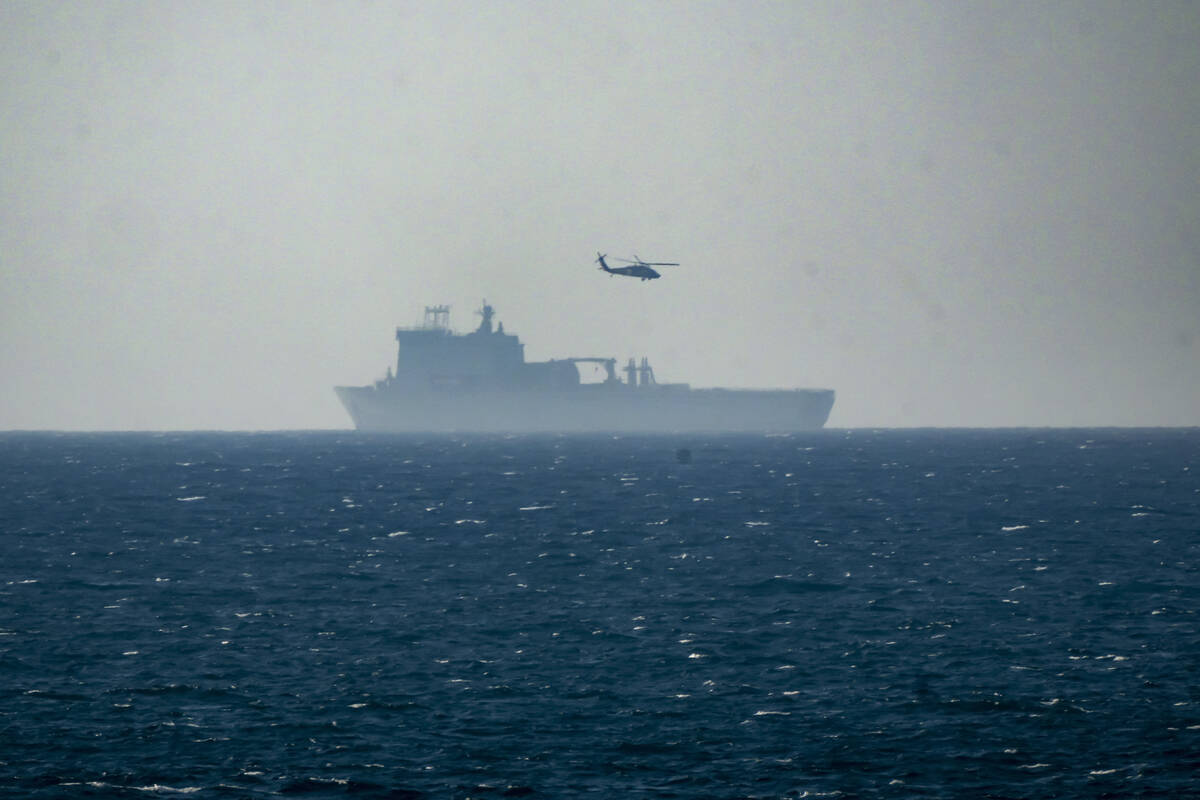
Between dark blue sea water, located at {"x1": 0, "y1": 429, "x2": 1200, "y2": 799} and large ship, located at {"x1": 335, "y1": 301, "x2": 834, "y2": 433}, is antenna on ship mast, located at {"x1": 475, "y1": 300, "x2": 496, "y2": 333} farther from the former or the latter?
dark blue sea water, located at {"x1": 0, "y1": 429, "x2": 1200, "y2": 799}

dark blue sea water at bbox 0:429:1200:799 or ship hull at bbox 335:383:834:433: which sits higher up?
ship hull at bbox 335:383:834:433

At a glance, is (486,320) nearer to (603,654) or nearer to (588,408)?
(588,408)

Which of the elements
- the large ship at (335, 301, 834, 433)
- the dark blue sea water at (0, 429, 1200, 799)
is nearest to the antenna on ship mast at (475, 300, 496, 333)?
the large ship at (335, 301, 834, 433)

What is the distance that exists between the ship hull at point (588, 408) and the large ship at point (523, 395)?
0.13m

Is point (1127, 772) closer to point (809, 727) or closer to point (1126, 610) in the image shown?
point (809, 727)

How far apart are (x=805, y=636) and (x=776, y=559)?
12.3 meters

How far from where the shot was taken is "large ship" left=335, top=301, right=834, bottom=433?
190500mm

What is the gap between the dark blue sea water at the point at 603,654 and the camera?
18906 millimetres

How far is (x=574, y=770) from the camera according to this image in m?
18.8

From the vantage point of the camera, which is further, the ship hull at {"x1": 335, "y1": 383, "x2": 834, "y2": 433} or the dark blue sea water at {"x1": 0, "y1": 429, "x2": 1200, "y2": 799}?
the ship hull at {"x1": 335, "y1": 383, "x2": 834, "y2": 433}

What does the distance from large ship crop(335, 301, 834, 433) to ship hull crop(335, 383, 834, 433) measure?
0.43 ft

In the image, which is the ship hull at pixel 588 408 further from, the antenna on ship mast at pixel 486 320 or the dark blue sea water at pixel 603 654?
the dark blue sea water at pixel 603 654

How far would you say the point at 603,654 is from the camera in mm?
26453

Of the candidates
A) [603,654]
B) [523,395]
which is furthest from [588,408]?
[603,654]
